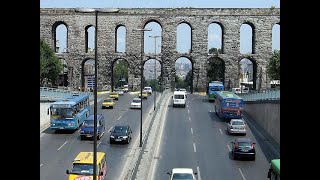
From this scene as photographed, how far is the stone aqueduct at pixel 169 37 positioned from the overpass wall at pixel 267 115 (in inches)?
1508

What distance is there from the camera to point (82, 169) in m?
21.4

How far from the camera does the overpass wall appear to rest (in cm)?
3559

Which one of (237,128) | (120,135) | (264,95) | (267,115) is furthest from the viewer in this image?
(264,95)

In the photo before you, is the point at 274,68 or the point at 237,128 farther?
the point at 274,68

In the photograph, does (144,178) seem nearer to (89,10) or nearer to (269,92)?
(89,10)

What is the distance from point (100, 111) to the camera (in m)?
56.2

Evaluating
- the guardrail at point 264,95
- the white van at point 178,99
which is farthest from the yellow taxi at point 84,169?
the white van at point 178,99

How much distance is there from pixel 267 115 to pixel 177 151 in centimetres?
1091

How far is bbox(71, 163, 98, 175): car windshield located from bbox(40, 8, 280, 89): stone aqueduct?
68492 mm

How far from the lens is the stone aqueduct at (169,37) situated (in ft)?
292

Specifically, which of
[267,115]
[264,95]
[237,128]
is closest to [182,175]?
[237,128]

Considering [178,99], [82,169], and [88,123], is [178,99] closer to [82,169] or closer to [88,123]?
[88,123]
